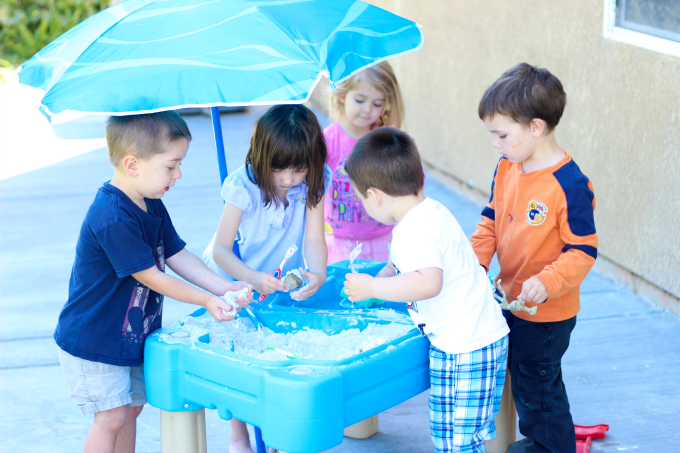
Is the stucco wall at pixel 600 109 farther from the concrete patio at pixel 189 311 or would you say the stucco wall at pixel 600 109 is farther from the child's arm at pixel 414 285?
the child's arm at pixel 414 285

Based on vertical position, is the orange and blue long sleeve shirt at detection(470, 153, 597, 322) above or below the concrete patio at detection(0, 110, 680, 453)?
above

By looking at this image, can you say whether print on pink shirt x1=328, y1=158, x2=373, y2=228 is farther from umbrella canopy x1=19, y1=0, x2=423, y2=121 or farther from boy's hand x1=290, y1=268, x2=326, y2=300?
umbrella canopy x1=19, y1=0, x2=423, y2=121

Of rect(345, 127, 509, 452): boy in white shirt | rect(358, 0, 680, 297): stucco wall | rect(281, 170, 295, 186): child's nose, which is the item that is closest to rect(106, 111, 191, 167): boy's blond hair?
rect(281, 170, 295, 186): child's nose

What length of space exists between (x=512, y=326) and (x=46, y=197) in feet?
15.0

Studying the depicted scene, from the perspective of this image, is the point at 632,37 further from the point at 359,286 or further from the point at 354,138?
the point at 359,286

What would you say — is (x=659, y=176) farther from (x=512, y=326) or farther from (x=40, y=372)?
(x=40, y=372)

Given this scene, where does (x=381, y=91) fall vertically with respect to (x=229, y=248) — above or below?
above

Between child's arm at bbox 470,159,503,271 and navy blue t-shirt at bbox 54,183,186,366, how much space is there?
1.05 meters

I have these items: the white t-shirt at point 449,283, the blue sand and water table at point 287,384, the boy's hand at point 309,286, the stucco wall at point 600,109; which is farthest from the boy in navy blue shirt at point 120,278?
the stucco wall at point 600,109

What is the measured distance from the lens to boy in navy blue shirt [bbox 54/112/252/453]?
1996mm

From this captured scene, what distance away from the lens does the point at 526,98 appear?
2.15 metres

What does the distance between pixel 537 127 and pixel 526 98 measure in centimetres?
9

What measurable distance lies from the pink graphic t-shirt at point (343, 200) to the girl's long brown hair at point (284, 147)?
49cm

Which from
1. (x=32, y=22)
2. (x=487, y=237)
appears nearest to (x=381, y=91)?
(x=487, y=237)
